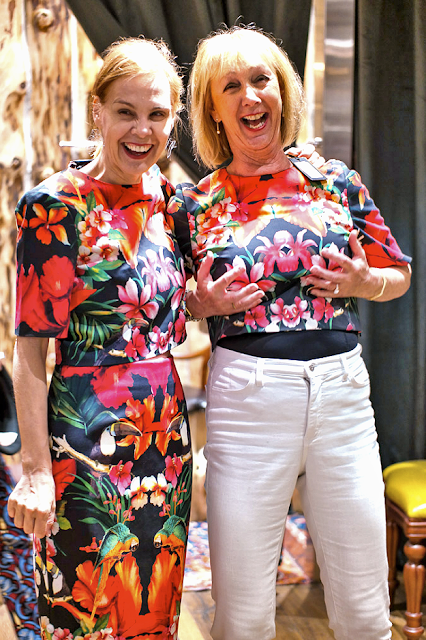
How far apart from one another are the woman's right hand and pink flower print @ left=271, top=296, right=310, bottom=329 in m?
0.62

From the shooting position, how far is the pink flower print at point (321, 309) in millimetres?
1615

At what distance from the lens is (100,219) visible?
147 centimetres

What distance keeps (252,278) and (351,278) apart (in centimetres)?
24

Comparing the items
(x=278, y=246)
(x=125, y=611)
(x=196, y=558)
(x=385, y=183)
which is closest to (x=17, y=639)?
(x=196, y=558)

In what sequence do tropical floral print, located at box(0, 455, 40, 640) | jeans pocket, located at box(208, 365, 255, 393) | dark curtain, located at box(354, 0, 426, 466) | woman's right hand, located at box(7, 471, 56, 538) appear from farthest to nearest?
1. dark curtain, located at box(354, 0, 426, 466)
2. tropical floral print, located at box(0, 455, 40, 640)
3. jeans pocket, located at box(208, 365, 255, 393)
4. woman's right hand, located at box(7, 471, 56, 538)

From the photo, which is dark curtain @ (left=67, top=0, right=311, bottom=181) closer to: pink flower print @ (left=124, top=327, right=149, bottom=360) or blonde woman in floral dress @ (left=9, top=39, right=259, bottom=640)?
blonde woman in floral dress @ (left=9, top=39, right=259, bottom=640)

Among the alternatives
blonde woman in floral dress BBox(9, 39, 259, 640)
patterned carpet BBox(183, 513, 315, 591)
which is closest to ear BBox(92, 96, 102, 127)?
blonde woman in floral dress BBox(9, 39, 259, 640)

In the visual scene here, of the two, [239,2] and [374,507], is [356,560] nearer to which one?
[374,507]

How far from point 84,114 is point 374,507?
2435mm

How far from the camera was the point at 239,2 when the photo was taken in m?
2.58

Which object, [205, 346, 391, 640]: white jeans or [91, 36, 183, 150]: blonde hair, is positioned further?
[205, 346, 391, 640]: white jeans

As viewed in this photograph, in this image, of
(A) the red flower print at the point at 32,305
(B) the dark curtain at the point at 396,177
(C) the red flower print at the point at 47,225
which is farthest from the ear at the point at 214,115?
(B) the dark curtain at the point at 396,177

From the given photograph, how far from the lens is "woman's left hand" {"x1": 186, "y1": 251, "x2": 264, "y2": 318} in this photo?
5.16ft

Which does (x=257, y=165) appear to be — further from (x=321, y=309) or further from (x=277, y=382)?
(x=277, y=382)
